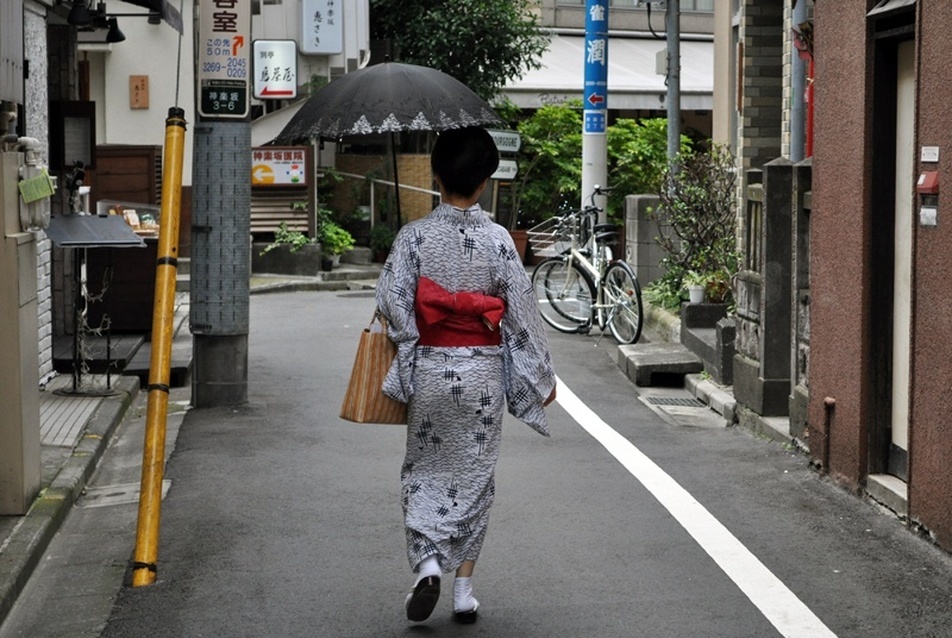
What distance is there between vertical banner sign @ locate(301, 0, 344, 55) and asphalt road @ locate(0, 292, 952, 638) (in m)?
14.9

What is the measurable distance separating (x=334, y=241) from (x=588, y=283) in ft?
30.4

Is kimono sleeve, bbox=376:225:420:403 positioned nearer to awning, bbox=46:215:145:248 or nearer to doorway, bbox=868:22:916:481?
doorway, bbox=868:22:916:481

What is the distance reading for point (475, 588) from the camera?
6.51 meters

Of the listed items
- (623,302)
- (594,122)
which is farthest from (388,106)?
(594,122)

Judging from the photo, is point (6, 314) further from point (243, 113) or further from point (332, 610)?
point (243, 113)

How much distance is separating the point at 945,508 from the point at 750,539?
3.04 feet

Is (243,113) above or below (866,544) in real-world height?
above

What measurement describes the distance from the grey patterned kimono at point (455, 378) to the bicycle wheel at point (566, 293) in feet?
33.0

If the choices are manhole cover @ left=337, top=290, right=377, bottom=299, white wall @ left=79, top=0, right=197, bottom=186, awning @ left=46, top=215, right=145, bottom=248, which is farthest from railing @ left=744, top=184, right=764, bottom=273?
white wall @ left=79, top=0, right=197, bottom=186

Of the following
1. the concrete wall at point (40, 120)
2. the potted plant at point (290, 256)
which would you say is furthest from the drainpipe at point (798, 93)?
the potted plant at point (290, 256)

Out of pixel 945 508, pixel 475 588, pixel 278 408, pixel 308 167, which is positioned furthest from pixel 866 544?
pixel 308 167

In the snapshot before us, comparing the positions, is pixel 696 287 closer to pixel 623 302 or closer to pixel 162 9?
pixel 623 302

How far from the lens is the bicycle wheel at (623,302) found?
1495 cm

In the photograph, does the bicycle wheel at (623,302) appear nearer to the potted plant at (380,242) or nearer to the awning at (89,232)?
the awning at (89,232)
